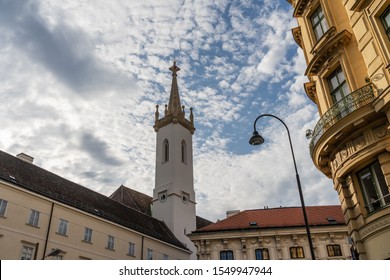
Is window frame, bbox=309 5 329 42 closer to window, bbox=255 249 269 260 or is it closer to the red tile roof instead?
the red tile roof

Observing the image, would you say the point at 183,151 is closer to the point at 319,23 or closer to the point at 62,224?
the point at 62,224

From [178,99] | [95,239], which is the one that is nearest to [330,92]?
[95,239]

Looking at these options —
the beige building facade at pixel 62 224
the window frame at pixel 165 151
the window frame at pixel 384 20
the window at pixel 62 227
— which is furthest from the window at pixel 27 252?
the window frame at pixel 165 151

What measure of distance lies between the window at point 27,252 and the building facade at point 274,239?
13474 mm

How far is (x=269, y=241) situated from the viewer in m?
32.2

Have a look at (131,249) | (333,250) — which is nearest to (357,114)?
(333,250)

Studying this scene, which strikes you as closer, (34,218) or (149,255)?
(34,218)

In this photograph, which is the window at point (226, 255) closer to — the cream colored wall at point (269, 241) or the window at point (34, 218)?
the cream colored wall at point (269, 241)

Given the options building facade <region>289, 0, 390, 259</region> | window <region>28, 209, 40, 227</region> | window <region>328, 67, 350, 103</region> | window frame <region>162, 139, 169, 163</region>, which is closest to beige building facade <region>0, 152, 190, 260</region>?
window <region>28, 209, 40, 227</region>

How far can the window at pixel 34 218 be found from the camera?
30.9 m

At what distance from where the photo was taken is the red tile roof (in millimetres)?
33156

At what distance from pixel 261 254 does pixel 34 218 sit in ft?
64.0

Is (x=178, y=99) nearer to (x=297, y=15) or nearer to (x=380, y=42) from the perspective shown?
(x=297, y=15)

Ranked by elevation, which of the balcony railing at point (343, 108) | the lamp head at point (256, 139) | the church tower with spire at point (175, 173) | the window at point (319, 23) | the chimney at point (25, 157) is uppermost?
the church tower with spire at point (175, 173)
